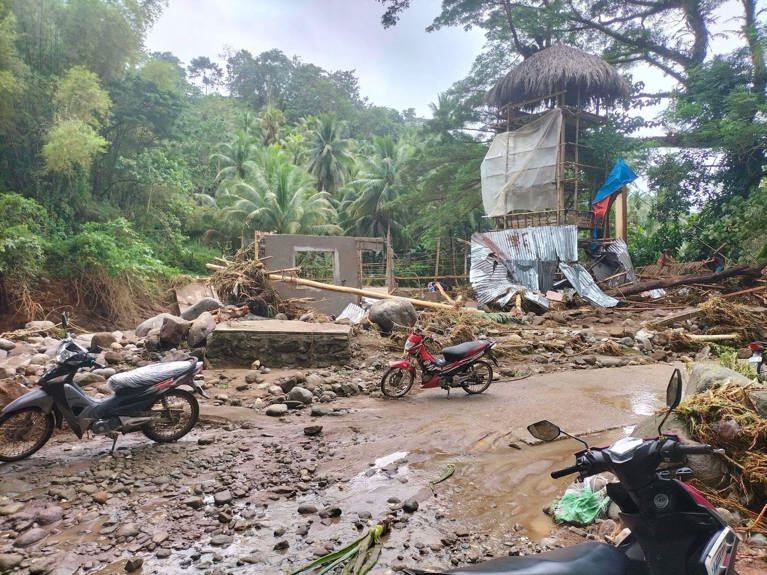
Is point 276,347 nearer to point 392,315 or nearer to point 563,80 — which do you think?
point 392,315

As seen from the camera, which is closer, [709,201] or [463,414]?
[463,414]

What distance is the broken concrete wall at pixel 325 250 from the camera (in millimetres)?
13469

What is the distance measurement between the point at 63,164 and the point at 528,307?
1495 cm

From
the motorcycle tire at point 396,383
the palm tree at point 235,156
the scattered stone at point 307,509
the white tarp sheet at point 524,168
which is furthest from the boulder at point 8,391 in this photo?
the palm tree at point 235,156

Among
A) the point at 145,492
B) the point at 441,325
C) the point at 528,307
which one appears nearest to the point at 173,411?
the point at 145,492

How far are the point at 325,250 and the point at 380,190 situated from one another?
715 inches

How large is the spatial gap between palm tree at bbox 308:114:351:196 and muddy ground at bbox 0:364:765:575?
33.3 meters

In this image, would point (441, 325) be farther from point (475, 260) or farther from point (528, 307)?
point (475, 260)

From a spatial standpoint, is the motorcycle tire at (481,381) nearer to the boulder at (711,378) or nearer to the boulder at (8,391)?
the boulder at (711,378)

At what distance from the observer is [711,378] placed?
3988 mm

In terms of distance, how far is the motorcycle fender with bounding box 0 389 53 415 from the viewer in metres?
4.34

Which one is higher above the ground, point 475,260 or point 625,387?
point 475,260

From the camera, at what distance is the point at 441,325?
10688 millimetres

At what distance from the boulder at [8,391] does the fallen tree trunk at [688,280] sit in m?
15.9
